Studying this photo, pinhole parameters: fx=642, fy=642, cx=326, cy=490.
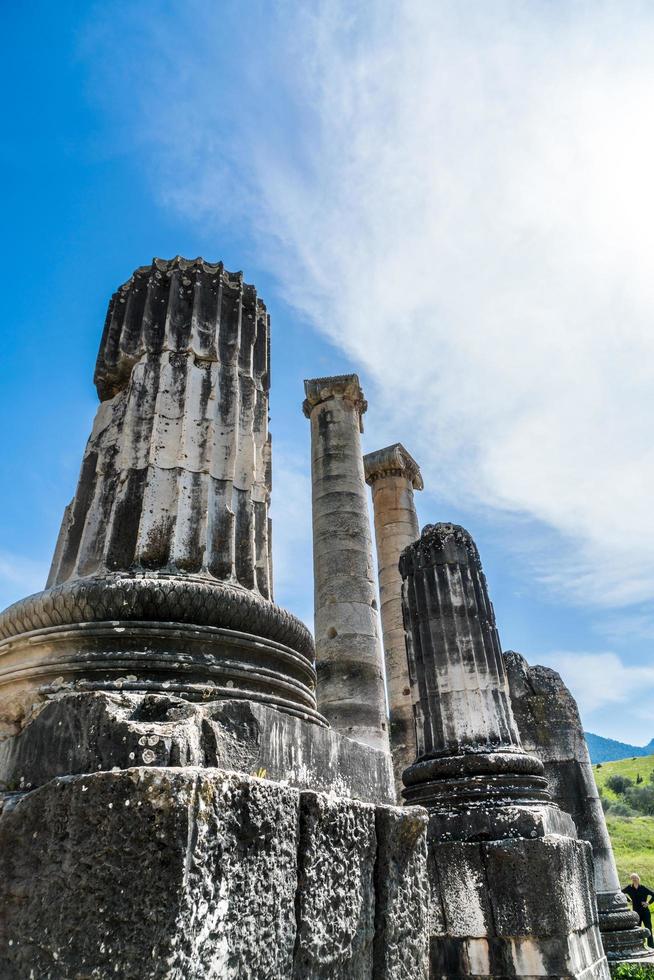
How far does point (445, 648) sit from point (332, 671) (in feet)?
15.6

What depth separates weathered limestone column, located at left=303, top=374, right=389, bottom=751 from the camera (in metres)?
11.8

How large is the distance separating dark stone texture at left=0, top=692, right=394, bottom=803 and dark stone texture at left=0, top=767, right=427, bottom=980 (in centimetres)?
21

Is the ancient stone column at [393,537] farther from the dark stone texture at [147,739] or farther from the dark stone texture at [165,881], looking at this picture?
the dark stone texture at [165,881]

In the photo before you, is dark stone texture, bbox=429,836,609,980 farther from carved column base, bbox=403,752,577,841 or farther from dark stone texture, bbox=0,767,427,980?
dark stone texture, bbox=0,767,427,980

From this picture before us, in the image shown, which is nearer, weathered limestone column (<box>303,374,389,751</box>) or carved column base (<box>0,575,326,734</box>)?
carved column base (<box>0,575,326,734</box>)

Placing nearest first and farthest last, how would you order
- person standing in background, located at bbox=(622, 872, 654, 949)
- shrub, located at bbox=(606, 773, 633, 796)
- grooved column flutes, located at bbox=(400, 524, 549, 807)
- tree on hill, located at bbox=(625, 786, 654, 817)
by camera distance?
grooved column flutes, located at bbox=(400, 524, 549, 807) < person standing in background, located at bbox=(622, 872, 654, 949) < tree on hill, located at bbox=(625, 786, 654, 817) < shrub, located at bbox=(606, 773, 633, 796)

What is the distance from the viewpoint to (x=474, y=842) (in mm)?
5906

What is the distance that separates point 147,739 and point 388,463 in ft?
55.3

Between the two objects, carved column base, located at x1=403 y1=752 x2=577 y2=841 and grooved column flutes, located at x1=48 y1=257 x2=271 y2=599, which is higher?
grooved column flutes, located at x1=48 y1=257 x2=271 y2=599

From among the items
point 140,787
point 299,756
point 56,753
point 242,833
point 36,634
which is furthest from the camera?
point 36,634

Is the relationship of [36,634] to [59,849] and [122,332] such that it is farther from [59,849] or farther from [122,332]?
[122,332]

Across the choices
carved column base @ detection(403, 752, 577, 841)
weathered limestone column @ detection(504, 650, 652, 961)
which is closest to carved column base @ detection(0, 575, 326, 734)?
carved column base @ detection(403, 752, 577, 841)

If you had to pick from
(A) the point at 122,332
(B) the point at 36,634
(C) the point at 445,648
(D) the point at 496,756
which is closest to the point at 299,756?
(B) the point at 36,634

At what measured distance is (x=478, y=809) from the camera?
6188mm
